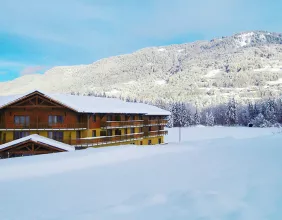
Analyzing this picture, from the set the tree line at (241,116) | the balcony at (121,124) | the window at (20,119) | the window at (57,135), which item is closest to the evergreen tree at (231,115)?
the tree line at (241,116)

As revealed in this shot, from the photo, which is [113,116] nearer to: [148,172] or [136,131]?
[136,131]

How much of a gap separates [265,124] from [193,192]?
10616 cm

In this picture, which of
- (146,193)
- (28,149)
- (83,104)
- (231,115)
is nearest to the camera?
(146,193)

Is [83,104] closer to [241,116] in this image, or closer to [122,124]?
[122,124]

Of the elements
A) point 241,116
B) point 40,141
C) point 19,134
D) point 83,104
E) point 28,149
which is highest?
point 83,104

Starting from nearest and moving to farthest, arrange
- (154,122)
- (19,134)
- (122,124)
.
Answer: (19,134) < (122,124) < (154,122)

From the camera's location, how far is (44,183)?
517 inches

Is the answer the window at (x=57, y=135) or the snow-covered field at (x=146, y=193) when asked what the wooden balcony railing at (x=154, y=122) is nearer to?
the window at (x=57, y=135)

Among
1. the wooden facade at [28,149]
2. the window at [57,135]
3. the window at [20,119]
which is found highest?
the window at [20,119]

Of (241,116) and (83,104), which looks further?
(241,116)

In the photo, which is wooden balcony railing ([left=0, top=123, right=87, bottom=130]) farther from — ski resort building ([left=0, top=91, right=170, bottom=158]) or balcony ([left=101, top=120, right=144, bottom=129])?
balcony ([left=101, top=120, right=144, bottom=129])

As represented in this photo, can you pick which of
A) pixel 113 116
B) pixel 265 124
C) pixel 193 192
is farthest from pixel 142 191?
pixel 265 124

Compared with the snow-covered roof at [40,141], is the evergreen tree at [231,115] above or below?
above

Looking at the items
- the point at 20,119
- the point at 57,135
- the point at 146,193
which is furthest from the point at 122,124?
the point at 146,193
